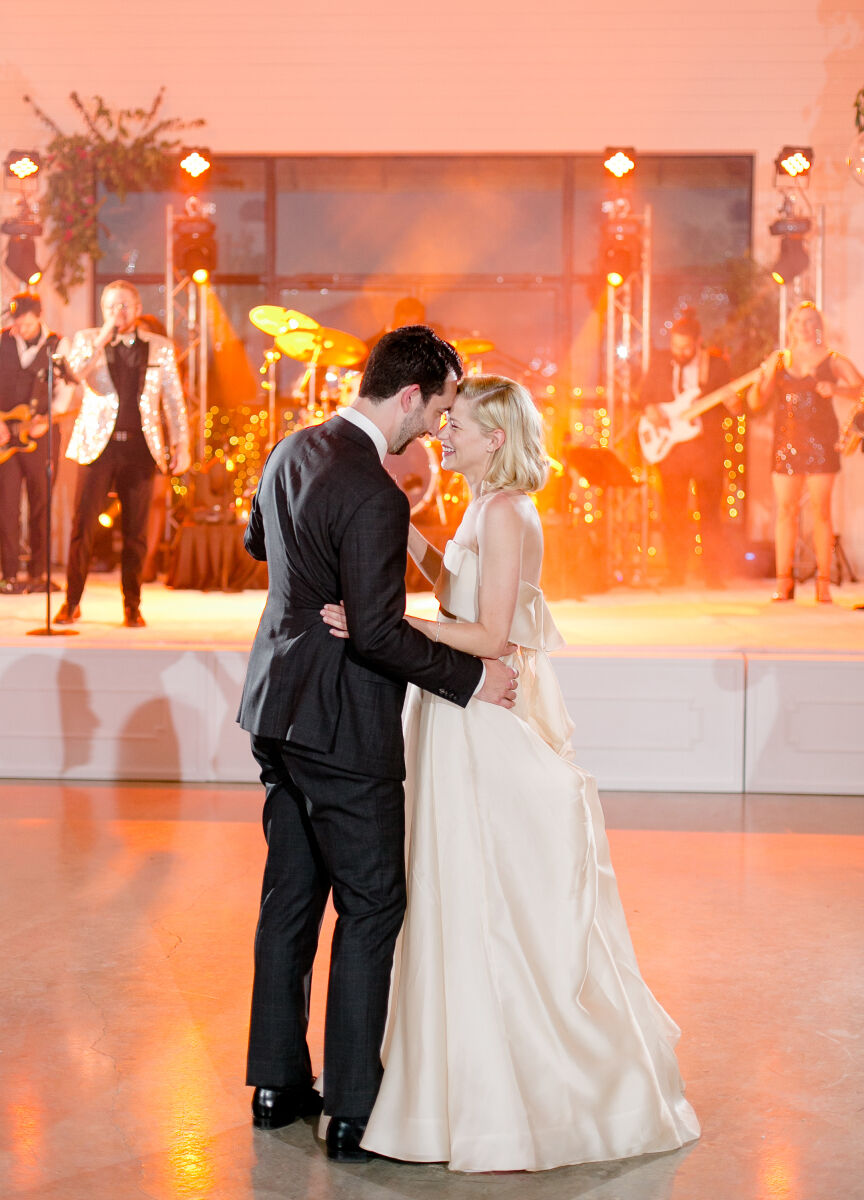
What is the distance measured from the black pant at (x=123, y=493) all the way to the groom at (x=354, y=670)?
3.96m

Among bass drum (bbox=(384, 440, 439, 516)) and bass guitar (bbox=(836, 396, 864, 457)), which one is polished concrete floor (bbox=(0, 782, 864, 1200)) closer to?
bass guitar (bbox=(836, 396, 864, 457))

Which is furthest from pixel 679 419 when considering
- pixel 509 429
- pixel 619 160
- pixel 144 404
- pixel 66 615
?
pixel 509 429

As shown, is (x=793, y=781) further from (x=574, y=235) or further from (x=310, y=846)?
(x=574, y=235)

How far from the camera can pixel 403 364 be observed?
2258 millimetres

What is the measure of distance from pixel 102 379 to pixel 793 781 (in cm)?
340

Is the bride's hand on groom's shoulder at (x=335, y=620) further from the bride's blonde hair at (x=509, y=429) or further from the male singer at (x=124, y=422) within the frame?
the male singer at (x=124, y=422)

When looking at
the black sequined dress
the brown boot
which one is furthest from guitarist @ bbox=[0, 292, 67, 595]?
the black sequined dress

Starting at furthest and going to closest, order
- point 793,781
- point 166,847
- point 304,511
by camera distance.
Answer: point 793,781, point 166,847, point 304,511

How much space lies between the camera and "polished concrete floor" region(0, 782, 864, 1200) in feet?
7.45

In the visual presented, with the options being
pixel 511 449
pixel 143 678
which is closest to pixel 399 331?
pixel 511 449

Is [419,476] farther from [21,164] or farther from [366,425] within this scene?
[366,425]

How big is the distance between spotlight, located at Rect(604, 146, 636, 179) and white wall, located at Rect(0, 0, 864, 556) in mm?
1248

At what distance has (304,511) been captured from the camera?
222cm

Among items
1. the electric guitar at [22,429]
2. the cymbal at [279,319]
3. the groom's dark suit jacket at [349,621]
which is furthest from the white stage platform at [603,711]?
the cymbal at [279,319]
